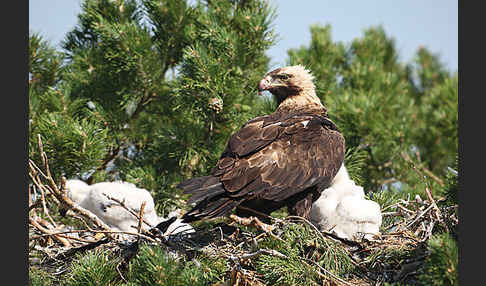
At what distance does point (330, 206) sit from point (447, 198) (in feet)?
2.59

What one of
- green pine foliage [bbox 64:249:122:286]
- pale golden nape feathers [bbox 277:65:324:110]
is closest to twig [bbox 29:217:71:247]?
green pine foliage [bbox 64:249:122:286]

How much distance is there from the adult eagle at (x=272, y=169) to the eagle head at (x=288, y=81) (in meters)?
0.54

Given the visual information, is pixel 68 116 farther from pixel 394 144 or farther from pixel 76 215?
pixel 394 144

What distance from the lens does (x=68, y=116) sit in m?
4.93

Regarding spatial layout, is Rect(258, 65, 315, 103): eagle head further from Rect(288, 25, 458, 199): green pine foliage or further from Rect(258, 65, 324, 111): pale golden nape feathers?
Rect(288, 25, 458, 199): green pine foliage

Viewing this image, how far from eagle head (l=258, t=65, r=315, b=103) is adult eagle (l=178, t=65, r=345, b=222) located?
542mm

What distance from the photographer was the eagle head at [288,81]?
5.01 meters

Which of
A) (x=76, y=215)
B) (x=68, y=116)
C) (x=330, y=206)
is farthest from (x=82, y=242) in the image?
(x=330, y=206)

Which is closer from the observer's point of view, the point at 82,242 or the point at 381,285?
the point at 381,285

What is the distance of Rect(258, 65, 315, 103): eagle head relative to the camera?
5012 millimetres

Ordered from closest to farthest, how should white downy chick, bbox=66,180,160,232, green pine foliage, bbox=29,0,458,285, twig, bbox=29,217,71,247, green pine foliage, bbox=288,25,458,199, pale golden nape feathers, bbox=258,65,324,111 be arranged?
twig, bbox=29,217,71,247
white downy chick, bbox=66,180,160,232
green pine foliage, bbox=29,0,458,285
pale golden nape feathers, bbox=258,65,324,111
green pine foliage, bbox=288,25,458,199

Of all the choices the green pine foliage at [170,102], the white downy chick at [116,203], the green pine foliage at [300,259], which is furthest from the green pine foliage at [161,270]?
the green pine foliage at [170,102]

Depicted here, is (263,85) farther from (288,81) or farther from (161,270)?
(161,270)

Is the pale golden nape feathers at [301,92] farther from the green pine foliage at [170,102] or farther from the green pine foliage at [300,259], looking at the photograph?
the green pine foliage at [300,259]
